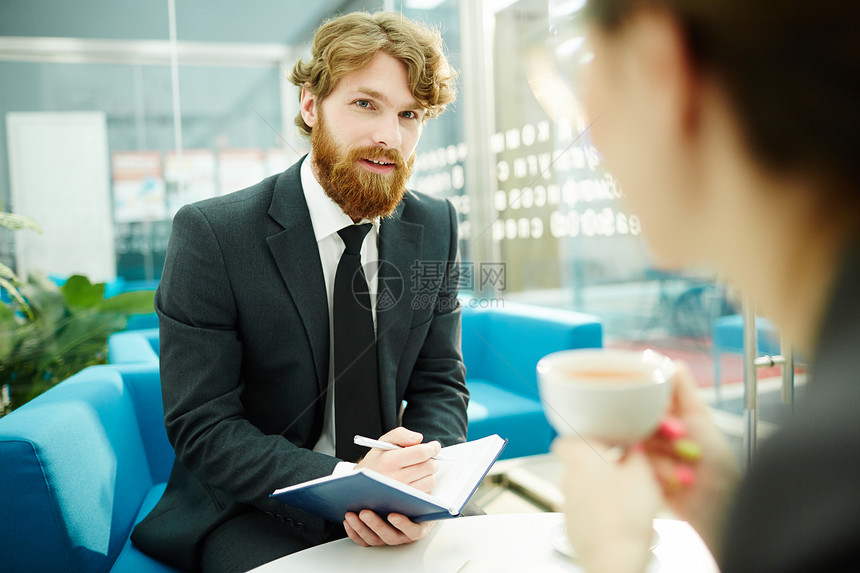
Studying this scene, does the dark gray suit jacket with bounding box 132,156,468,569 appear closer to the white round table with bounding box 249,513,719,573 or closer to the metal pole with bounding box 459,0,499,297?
the white round table with bounding box 249,513,719,573

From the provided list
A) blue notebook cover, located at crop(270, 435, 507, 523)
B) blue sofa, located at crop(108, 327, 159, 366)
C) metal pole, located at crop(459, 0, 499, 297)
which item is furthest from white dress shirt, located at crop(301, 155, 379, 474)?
metal pole, located at crop(459, 0, 499, 297)

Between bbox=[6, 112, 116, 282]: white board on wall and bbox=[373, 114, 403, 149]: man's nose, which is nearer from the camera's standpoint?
bbox=[373, 114, 403, 149]: man's nose

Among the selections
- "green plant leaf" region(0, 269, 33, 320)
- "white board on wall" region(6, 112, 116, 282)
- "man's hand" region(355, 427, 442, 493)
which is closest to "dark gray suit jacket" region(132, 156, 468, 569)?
"man's hand" region(355, 427, 442, 493)

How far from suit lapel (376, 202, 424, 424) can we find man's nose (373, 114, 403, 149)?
0.41ft

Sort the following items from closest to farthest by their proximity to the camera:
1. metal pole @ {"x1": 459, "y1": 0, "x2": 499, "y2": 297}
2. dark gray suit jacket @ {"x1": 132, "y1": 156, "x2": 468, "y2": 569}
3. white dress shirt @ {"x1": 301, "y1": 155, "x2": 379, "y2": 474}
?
dark gray suit jacket @ {"x1": 132, "y1": 156, "x2": 468, "y2": 569}
white dress shirt @ {"x1": 301, "y1": 155, "x2": 379, "y2": 474}
metal pole @ {"x1": 459, "y1": 0, "x2": 499, "y2": 297}

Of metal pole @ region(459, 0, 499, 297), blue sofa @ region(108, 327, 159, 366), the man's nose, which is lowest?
blue sofa @ region(108, 327, 159, 366)

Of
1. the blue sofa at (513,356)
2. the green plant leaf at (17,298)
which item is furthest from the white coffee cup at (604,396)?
the green plant leaf at (17,298)

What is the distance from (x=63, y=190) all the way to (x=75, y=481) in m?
2.33

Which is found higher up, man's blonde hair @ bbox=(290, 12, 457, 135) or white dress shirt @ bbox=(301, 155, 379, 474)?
man's blonde hair @ bbox=(290, 12, 457, 135)

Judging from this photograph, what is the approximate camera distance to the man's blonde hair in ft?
2.81

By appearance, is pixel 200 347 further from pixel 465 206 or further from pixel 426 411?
pixel 465 206

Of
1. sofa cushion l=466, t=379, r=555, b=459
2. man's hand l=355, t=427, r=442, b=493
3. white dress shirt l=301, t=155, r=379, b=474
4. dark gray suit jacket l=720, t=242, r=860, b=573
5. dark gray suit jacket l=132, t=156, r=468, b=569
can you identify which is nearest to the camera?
dark gray suit jacket l=720, t=242, r=860, b=573

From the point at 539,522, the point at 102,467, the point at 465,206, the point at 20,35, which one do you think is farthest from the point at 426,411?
the point at 20,35

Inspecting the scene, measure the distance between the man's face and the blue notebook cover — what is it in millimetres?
412
